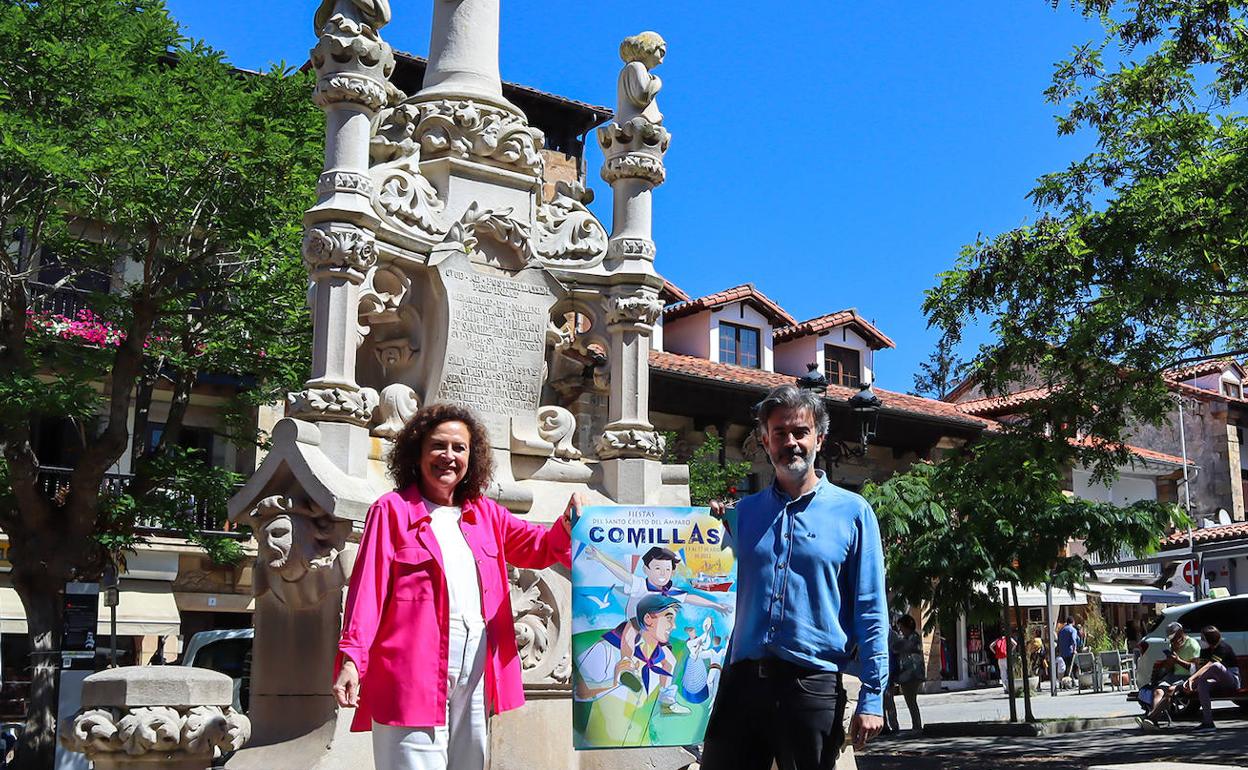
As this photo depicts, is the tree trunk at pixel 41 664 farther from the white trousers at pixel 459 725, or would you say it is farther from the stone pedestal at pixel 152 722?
the white trousers at pixel 459 725

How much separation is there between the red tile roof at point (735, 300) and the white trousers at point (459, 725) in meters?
30.7

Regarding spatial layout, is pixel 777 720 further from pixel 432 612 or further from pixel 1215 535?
pixel 1215 535

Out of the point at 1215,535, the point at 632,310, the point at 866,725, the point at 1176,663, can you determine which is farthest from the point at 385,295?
the point at 1215,535

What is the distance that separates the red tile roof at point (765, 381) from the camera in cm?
3184

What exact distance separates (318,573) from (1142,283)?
359 inches

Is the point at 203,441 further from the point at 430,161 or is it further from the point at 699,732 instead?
the point at 699,732

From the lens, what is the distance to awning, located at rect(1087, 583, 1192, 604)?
39.2 meters

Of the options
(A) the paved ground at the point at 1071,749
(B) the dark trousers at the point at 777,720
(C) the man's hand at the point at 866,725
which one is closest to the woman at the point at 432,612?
(B) the dark trousers at the point at 777,720

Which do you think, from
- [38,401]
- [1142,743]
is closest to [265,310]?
[38,401]

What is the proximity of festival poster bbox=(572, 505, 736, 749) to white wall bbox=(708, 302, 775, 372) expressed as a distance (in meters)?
30.1

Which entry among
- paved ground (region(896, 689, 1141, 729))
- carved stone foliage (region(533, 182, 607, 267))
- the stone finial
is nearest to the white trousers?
carved stone foliage (region(533, 182, 607, 267))

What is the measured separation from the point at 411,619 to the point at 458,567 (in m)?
0.26

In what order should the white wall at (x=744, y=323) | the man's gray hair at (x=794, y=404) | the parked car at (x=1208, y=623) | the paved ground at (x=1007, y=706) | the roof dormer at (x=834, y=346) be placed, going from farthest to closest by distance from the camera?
the roof dormer at (x=834, y=346) < the white wall at (x=744, y=323) < the paved ground at (x=1007, y=706) < the parked car at (x=1208, y=623) < the man's gray hair at (x=794, y=404)

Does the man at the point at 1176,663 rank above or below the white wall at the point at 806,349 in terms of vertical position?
below
